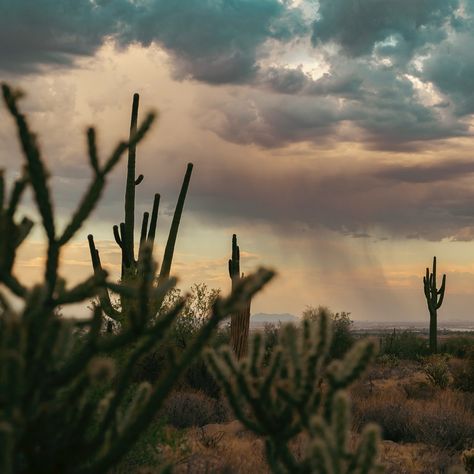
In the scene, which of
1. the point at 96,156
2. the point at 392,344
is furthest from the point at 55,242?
the point at 392,344

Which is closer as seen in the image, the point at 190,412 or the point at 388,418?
the point at 190,412

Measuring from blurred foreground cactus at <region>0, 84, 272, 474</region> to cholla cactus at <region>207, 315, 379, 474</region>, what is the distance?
47 centimetres

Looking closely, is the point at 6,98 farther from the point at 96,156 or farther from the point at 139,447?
the point at 139,447

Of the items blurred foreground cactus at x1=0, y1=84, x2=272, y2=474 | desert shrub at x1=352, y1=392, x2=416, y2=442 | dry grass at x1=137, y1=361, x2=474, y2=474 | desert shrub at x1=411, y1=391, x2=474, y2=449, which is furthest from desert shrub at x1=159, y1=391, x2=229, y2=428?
blurred foreground cactus at x1=0, y1=84, x2=272, y2=474

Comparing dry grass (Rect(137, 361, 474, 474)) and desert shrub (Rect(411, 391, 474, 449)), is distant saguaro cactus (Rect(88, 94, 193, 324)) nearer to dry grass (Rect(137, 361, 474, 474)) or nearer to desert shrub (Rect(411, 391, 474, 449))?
dry grass (Rect(137, 361, 474, 474))

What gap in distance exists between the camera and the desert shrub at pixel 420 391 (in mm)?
20281

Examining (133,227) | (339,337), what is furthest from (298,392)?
(339,337)

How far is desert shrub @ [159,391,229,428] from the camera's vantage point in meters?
14.4

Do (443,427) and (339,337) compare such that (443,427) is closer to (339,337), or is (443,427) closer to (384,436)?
(384,436)

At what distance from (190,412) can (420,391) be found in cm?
851

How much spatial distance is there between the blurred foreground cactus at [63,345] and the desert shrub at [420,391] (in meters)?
17.6

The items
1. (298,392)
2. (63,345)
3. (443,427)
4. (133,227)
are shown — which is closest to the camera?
(63,345)

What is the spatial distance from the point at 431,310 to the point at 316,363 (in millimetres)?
32448

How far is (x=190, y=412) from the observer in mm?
14742
